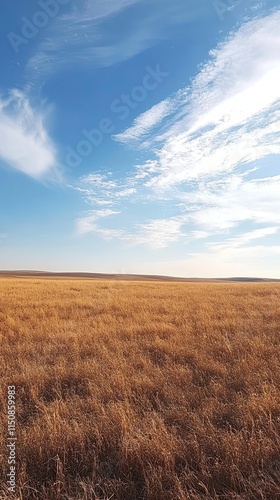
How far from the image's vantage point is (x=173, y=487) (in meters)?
3.18

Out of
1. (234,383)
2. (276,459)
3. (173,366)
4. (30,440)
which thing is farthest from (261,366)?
(30,440)

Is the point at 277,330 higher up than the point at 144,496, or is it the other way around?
the point at 277,330

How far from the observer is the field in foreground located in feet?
10.6

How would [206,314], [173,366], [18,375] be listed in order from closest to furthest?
[18,375]
[173,366]
[206,314]

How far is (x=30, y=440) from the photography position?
3928mm

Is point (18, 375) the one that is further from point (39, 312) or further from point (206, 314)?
point (206, 314)

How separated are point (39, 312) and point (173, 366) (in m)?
8.55

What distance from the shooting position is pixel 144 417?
4.48 metres

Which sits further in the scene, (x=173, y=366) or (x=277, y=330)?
(x=277, y=330)

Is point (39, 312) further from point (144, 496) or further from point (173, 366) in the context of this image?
point (144, 496)

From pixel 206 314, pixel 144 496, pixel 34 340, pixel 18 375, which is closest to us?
pixel 144 496

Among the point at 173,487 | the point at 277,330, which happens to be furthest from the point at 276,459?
the point at 277,330

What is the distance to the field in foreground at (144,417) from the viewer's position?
3246 mm

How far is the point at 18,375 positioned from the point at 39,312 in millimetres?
7683
